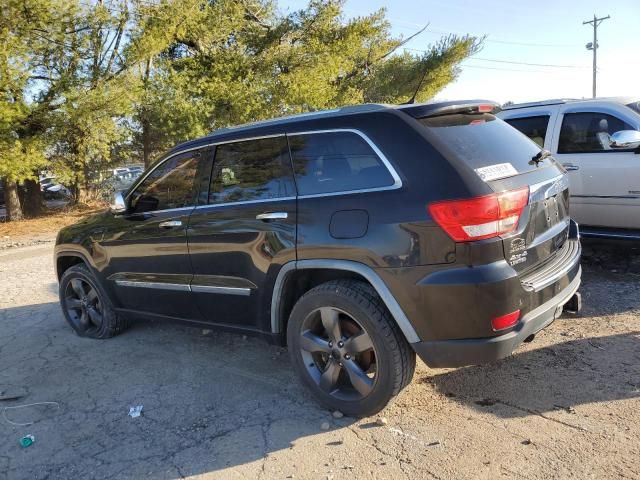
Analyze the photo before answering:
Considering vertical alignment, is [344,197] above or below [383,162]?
below

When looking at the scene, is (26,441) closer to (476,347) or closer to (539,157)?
(476,347)

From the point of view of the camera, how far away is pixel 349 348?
10.6 ft

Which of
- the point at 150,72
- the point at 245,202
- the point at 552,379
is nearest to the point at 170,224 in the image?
the point at 245,202

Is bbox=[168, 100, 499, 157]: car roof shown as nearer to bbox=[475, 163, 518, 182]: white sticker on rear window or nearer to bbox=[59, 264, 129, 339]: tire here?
bbox=[475, 163, 518, 182]: white sticker on rear window

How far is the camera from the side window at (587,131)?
571 cm

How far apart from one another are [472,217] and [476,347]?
71cm

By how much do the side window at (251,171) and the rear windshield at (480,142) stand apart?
0.99 meters

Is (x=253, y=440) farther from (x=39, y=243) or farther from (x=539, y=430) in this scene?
(x=39, y=243)

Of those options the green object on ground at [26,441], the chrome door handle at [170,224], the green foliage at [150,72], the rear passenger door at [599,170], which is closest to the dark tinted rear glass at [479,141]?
the chrome door handle at [170,224]

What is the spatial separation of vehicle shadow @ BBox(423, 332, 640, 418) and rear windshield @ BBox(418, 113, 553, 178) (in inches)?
56.2

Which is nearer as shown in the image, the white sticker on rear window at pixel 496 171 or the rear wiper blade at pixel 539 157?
the white sticker on rear window at pixel 496 171

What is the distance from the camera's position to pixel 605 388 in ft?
11.2

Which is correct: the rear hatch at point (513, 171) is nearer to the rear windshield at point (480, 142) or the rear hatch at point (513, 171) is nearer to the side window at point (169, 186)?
the rear windshield at point (480, 142)

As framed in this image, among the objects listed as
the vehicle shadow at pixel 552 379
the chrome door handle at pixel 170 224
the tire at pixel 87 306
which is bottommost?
the vehicle shadow at pixel 552 379
